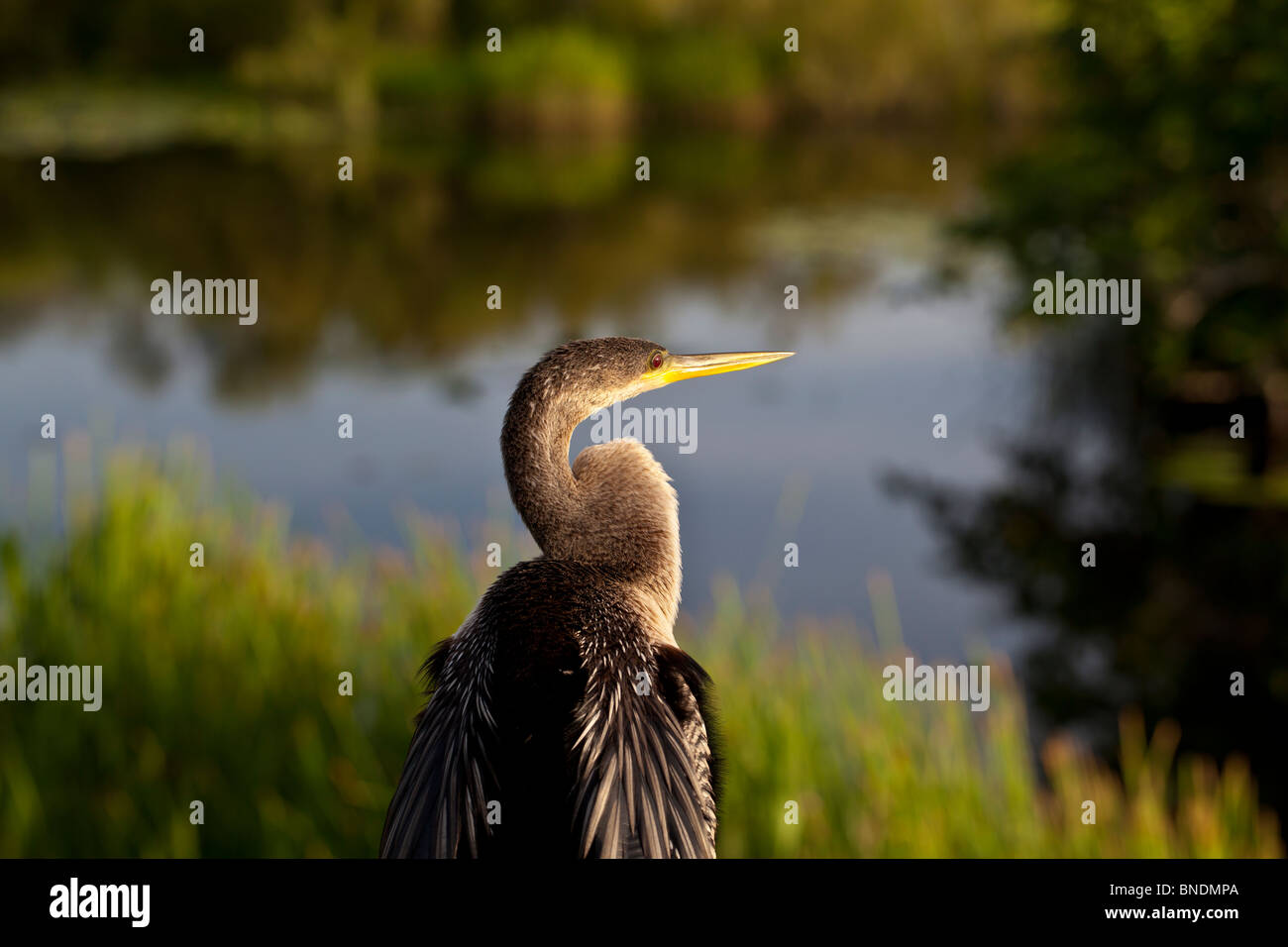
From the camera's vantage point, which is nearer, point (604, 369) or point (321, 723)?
point (604, 369)

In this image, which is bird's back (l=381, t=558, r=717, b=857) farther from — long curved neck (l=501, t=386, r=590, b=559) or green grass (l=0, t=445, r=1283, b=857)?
green grass (l=0, t=445, r=1283, b=857)

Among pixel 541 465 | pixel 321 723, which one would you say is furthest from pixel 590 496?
pixel 321 723

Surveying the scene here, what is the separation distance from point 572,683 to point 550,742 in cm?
15

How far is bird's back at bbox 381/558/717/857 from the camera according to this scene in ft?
8.96

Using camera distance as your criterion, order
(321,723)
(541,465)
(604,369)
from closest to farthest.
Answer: (541,465), (604,369), (321,723)

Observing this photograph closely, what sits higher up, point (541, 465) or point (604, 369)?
point (604, 369)

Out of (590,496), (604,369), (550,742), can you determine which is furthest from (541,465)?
(550,742)

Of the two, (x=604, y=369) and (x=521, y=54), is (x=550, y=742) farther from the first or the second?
(x=521, y=54)

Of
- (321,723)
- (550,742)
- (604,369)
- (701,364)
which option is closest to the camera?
(550,742)

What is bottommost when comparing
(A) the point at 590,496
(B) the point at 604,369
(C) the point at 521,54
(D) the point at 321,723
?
(D) the point at 321,723

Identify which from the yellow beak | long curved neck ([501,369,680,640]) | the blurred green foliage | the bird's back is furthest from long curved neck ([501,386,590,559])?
the blurred green foliage

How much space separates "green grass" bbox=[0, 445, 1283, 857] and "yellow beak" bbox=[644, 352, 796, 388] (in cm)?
247

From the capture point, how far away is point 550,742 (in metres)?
2.76

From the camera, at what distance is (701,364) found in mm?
3467
